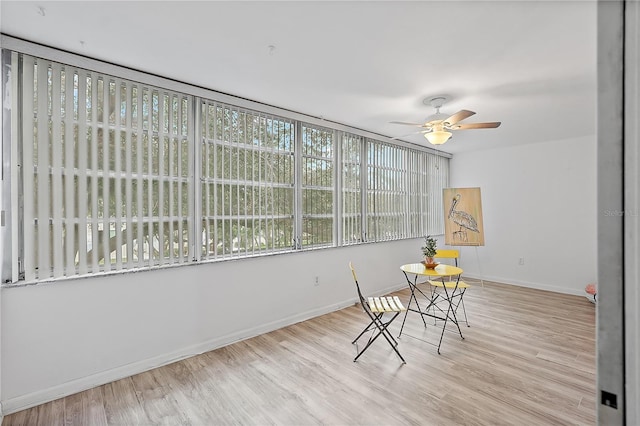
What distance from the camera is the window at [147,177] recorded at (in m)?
2.22

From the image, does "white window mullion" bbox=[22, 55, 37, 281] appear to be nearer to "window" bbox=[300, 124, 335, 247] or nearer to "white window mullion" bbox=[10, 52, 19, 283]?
"white window mullion" bbox=[10, 52, 19, 283]

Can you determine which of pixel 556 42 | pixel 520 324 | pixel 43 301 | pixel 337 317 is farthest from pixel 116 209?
pixel 520 324

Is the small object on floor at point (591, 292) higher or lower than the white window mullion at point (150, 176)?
lower

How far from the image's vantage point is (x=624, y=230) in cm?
74

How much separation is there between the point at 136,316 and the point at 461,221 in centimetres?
523

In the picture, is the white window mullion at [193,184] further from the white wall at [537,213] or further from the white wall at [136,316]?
the white wall at [537,213]

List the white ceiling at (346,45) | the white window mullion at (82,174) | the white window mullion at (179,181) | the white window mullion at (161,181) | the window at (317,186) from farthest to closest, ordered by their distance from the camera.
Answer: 1. the window at (317,186)
2. the white window mullion at (179,181)
3. the white window mullion at (161,181)
4. the white window mullion at (82,174)
5. the white ceiling at (346,45)

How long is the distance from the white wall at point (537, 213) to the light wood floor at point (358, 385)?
2.15 meters

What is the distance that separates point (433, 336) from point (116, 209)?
135 inches

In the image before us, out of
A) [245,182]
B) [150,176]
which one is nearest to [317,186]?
[245,182]

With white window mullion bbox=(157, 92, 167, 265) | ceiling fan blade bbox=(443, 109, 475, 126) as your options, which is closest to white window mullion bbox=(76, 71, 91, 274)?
white window mullion bbox=(157, 92, 167, 265)

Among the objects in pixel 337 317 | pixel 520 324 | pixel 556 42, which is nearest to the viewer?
pixel 556 42

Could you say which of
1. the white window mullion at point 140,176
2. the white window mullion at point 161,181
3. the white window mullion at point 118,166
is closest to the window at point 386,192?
the white window mullion at point 161,181
